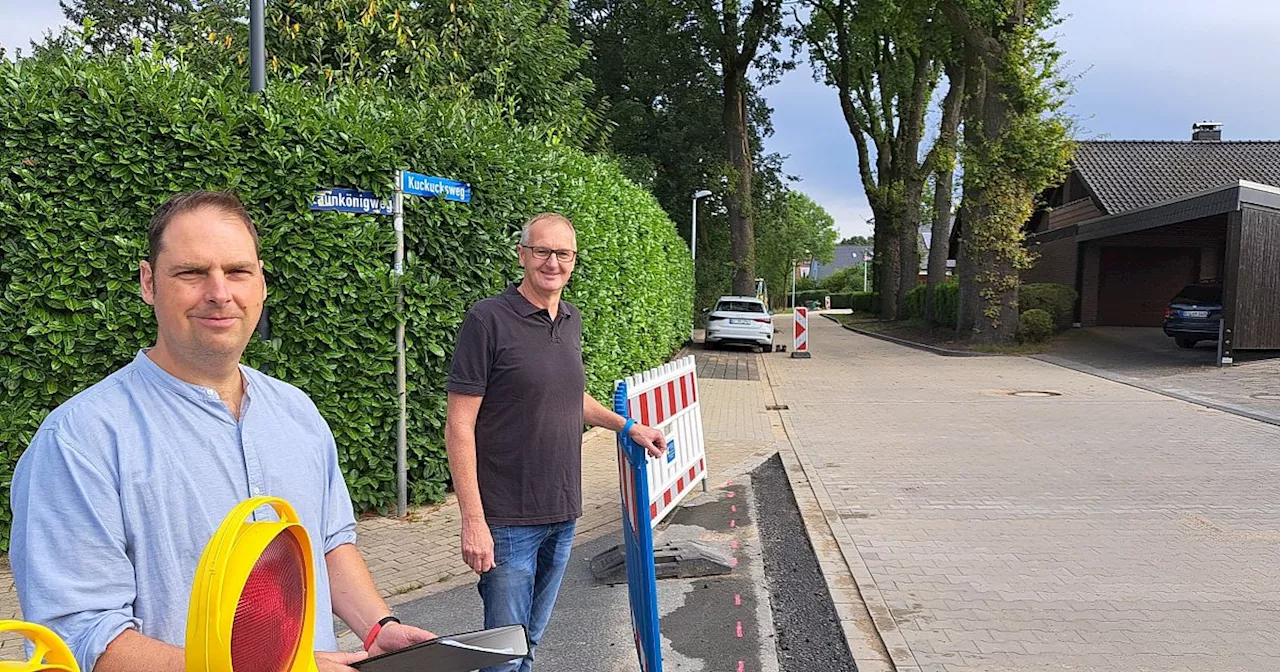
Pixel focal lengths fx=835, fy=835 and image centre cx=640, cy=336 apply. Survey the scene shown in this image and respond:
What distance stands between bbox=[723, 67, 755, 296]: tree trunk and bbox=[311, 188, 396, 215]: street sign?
22.8m

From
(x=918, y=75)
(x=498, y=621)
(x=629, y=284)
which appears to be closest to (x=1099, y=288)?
(x=918, y=75)

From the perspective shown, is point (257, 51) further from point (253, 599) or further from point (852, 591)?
point (253, 599)

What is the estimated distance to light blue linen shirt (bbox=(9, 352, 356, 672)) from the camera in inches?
49.2

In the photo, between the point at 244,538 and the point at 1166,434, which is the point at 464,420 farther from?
the point at 1166,434

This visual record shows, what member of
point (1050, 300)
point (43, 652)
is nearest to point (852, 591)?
point (43, 652)

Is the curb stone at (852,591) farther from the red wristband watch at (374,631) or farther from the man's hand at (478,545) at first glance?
the red wristband watch at (374,631)

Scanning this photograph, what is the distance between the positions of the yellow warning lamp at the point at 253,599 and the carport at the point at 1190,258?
66.8 feet

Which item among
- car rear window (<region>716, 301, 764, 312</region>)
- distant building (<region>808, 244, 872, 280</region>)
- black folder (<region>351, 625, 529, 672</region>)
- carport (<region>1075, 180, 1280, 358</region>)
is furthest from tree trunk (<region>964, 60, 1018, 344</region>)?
distant building (<region>808, 244, 872, 280</region>)

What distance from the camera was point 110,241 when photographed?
4898mm

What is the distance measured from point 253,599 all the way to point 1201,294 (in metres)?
22.7

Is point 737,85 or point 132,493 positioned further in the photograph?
point 737,85

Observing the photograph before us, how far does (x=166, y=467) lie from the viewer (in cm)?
137

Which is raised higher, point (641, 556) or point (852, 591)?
point (641, 556)

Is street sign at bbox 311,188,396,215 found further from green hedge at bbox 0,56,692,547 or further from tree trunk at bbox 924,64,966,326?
tree trunk at bbox 924,64,966,326
